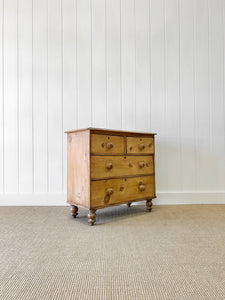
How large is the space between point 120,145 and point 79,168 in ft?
1.29

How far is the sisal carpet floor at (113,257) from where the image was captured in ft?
2.74

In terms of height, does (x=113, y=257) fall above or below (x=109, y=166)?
below

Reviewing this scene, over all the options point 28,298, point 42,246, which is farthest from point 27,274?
point 42,246

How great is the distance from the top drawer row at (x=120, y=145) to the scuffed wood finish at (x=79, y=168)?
0.25 feet

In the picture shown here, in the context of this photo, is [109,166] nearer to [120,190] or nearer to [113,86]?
[120,190]

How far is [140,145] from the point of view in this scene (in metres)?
1.93

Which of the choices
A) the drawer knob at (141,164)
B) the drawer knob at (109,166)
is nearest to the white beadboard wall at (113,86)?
the drawer knob at (141,164)

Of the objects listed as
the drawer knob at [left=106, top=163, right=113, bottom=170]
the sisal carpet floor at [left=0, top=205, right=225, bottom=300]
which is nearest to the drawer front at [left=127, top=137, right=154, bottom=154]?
the drawer knob at [left=106, top=163, right=113, bottom=170]

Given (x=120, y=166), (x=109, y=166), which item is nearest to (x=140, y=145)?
(x=120, y=166)

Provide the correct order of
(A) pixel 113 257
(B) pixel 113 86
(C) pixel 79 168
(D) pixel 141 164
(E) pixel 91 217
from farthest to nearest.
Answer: (B) pixel 113 86 < (D) pixel 141 164 < (C) pixel 79 168 < (E) pixel 91 217 < (A) pixel 113 257

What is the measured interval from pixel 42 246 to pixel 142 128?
1.58 meters

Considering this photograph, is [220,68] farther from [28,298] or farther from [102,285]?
[28,298]

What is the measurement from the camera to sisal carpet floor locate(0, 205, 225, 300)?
2.74 feet

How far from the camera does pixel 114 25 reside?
7.80 feet
